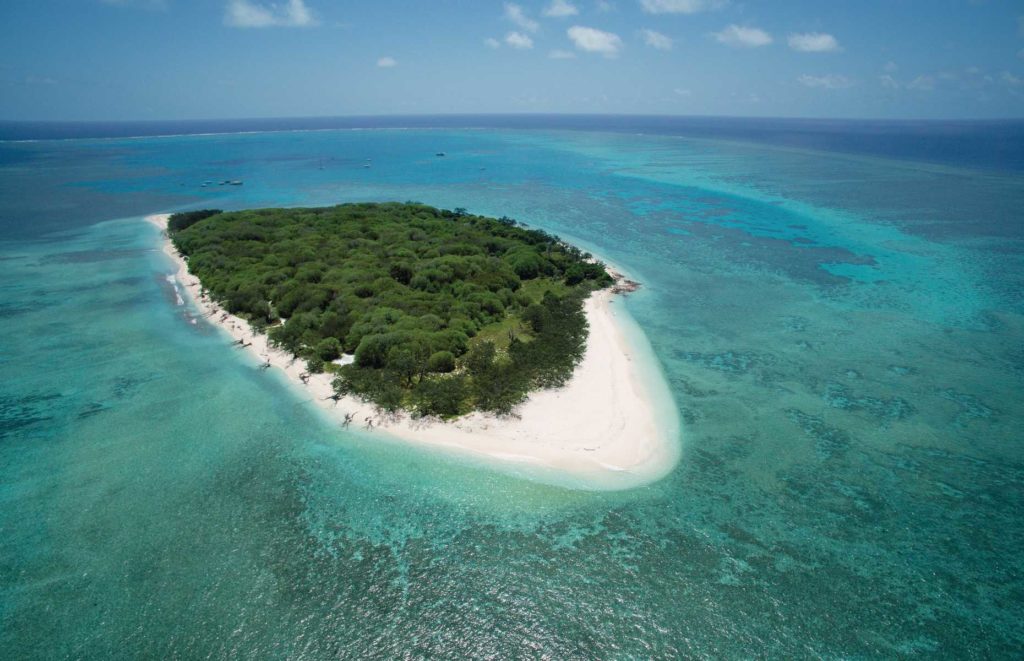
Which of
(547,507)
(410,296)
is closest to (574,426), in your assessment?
(547,507)

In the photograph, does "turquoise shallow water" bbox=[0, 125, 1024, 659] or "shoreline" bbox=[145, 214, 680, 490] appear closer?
"turquoise shallow water" bbox=[0, 125, 1024, 659]

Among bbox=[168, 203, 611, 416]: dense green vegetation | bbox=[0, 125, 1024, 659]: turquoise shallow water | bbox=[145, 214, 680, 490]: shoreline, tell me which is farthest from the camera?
bbox=[168, 203, 611, 416]: dense green vegetation

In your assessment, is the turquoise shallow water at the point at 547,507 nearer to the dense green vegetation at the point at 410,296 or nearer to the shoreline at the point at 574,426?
the shoreline at the point at 574,426

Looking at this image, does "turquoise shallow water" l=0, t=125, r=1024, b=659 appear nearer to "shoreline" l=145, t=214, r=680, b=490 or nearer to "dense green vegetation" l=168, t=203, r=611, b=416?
"shoreline" l=145, t=214, r=680, b=490

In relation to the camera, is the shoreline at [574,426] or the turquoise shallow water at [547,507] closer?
the turquoise shallow water at [547,507]

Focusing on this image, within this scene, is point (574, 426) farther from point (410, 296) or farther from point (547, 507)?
point (410, 296)

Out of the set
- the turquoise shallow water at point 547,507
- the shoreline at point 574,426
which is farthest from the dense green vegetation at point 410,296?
the turquoise shallow water at point 547,507

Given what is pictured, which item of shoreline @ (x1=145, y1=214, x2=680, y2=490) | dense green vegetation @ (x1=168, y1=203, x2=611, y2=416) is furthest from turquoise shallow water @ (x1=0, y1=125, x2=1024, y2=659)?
dense green vegetation @ (x1=168, y1=203, x2=611, y2=416)
